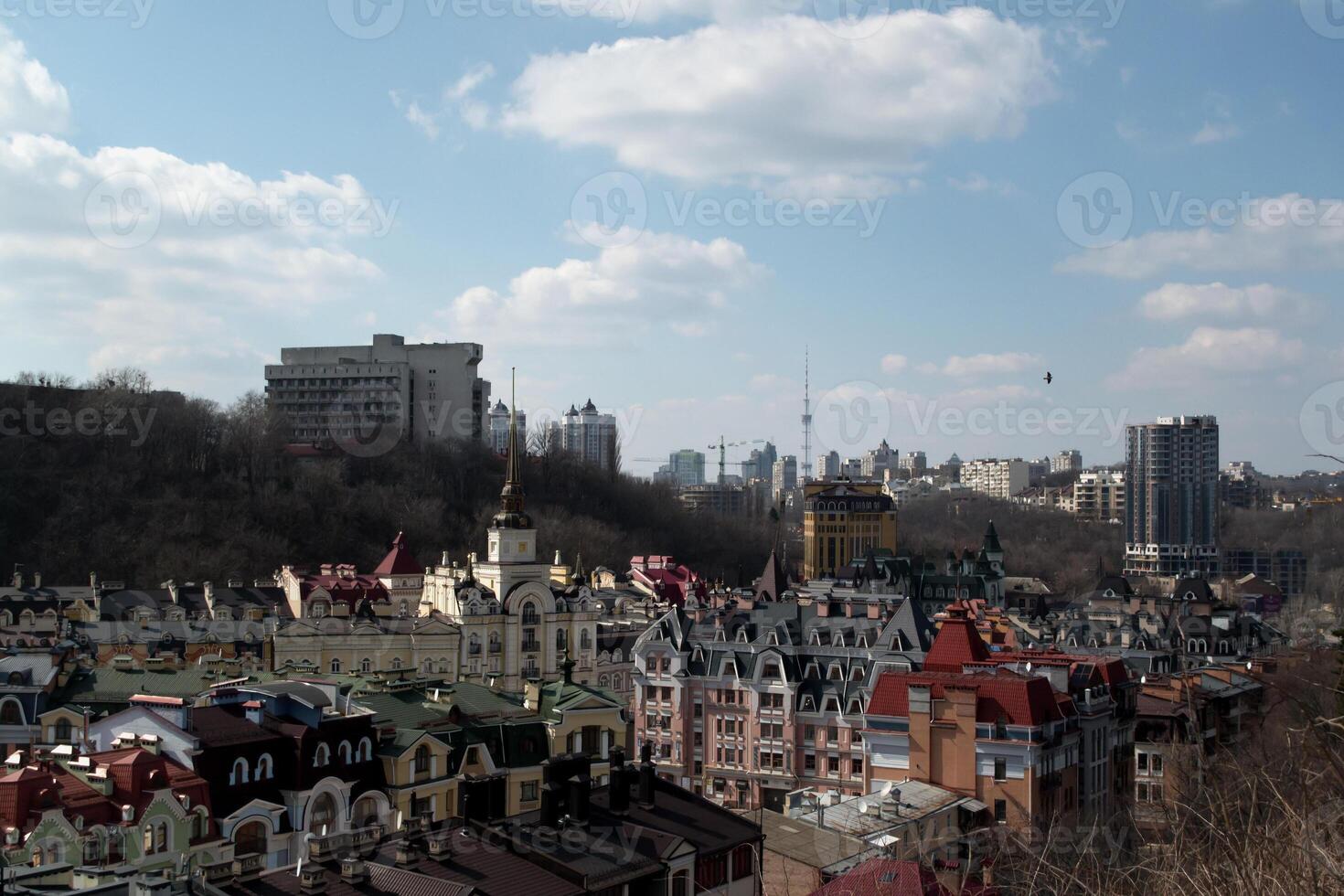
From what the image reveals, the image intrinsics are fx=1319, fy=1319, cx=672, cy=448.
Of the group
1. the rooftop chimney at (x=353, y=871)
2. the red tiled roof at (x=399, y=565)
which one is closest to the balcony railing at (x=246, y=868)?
the rooftop chimney at (x=353, y=871)

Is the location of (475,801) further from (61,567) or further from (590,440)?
(590,440)

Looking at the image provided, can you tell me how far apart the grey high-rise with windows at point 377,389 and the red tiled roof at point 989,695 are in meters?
57.8

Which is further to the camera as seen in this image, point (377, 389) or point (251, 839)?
point (377, 389)

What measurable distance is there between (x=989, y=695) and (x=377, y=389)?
60823mm

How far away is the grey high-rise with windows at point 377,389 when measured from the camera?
7875 cm

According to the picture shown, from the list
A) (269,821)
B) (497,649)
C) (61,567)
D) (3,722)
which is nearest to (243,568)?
(61,567)

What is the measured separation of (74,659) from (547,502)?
5328 cm

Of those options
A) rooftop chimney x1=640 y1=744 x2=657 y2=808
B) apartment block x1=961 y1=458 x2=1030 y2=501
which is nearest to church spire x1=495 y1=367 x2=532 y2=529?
rooftop chimney x1=640 y1=744 x2=657 y2=808

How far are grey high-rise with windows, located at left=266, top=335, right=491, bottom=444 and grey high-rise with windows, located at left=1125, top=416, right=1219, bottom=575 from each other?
5241 centimetres

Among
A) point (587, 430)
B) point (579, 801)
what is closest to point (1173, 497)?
point (587, 430)

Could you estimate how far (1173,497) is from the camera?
99625mm

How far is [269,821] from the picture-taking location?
17.9 meters

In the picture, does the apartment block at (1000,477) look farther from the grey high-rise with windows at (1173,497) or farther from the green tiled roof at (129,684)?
the green tiled roof at (129,684)

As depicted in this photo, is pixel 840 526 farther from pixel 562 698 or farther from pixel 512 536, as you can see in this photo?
pixel 562 698
